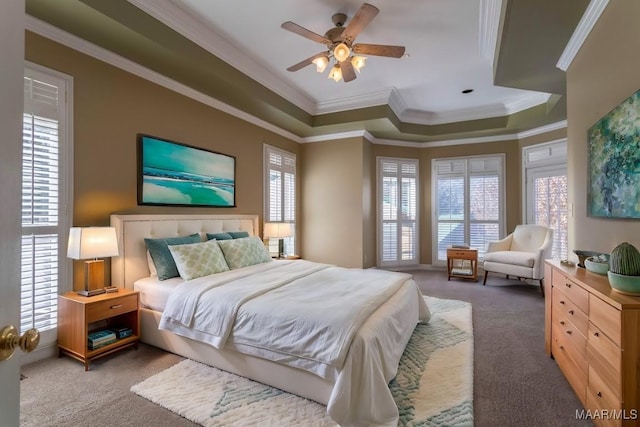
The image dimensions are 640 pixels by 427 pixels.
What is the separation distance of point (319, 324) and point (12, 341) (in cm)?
145

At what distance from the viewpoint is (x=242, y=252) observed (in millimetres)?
3525

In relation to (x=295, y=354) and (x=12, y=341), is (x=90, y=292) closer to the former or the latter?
(x=295, y=354)

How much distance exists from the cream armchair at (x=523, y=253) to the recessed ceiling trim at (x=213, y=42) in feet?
13.6

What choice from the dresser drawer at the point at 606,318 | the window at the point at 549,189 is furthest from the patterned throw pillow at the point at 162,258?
the window at the point at 549,189

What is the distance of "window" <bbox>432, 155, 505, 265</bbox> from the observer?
5.94 metres

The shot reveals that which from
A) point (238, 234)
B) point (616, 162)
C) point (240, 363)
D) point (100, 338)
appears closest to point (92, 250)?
point (100, 338)

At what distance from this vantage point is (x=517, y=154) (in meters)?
5.77

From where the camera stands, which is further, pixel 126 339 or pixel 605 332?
pixel 126 339

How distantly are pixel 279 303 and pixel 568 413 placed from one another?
1.93 m

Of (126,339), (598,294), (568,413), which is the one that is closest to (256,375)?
(126,339)

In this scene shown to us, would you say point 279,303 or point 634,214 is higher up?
point 634,214

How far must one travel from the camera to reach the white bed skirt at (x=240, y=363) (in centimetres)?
194

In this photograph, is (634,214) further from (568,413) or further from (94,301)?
(94,301)

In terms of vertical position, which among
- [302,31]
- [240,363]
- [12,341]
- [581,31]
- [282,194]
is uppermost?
[302,31]
